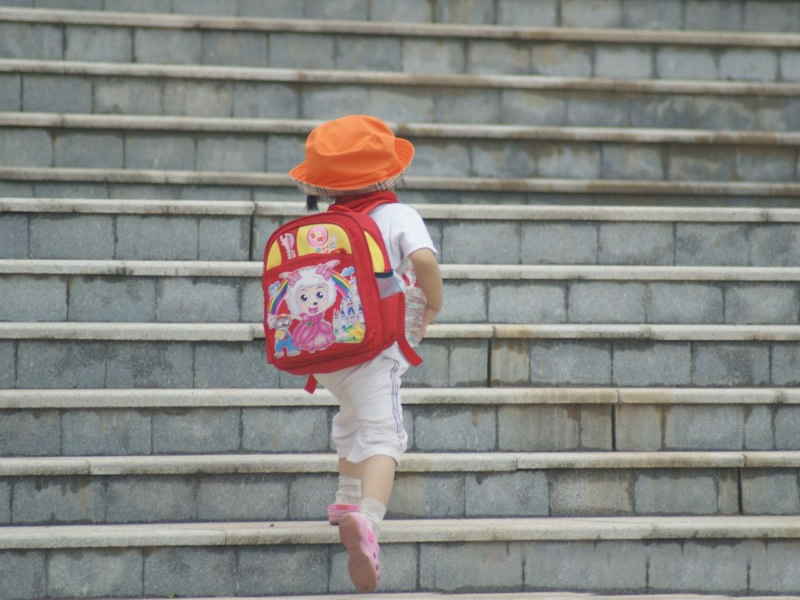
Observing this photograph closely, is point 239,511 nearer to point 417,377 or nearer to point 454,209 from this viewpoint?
point 417,377

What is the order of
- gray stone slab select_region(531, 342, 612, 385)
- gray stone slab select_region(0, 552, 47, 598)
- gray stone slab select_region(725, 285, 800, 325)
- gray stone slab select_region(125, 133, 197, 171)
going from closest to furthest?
gray stone slab select_region(0, 552, 47, 598)
gray stone slab select_region(531, 342, 612, 385)
gray stone slab select_region(725, 285, 800, 325)
gray stone slab select_region(125, 133, 197, 171)

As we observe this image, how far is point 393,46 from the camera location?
7582 mm

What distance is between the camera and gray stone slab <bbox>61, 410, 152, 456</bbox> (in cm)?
496

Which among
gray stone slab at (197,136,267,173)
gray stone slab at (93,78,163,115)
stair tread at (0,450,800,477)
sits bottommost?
stair tread at (0,450,800,477)

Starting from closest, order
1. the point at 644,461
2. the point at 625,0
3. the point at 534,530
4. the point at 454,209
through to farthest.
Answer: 1. the point at 534,530
2. the point at 644,461
3. the point at 454,209
4. the point at 625,0

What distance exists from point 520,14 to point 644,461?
3782mm

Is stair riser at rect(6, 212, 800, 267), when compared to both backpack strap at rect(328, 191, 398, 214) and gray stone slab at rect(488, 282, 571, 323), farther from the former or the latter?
backpack strap at rect(328, 191, 398, 214)

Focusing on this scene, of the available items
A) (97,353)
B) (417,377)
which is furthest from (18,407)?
(417,377)

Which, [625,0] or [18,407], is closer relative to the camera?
[18,407]

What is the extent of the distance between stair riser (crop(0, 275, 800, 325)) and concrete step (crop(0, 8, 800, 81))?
233 cm

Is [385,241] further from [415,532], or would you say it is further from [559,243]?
[559,243]

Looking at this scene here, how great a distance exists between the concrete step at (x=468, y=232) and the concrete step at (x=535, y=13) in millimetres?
2016

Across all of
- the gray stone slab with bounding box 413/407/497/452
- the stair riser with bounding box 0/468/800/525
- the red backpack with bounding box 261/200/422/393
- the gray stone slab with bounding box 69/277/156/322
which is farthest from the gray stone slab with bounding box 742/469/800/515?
the gray stone slab with bounding box 69/277/156/322

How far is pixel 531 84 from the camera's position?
7406mm
